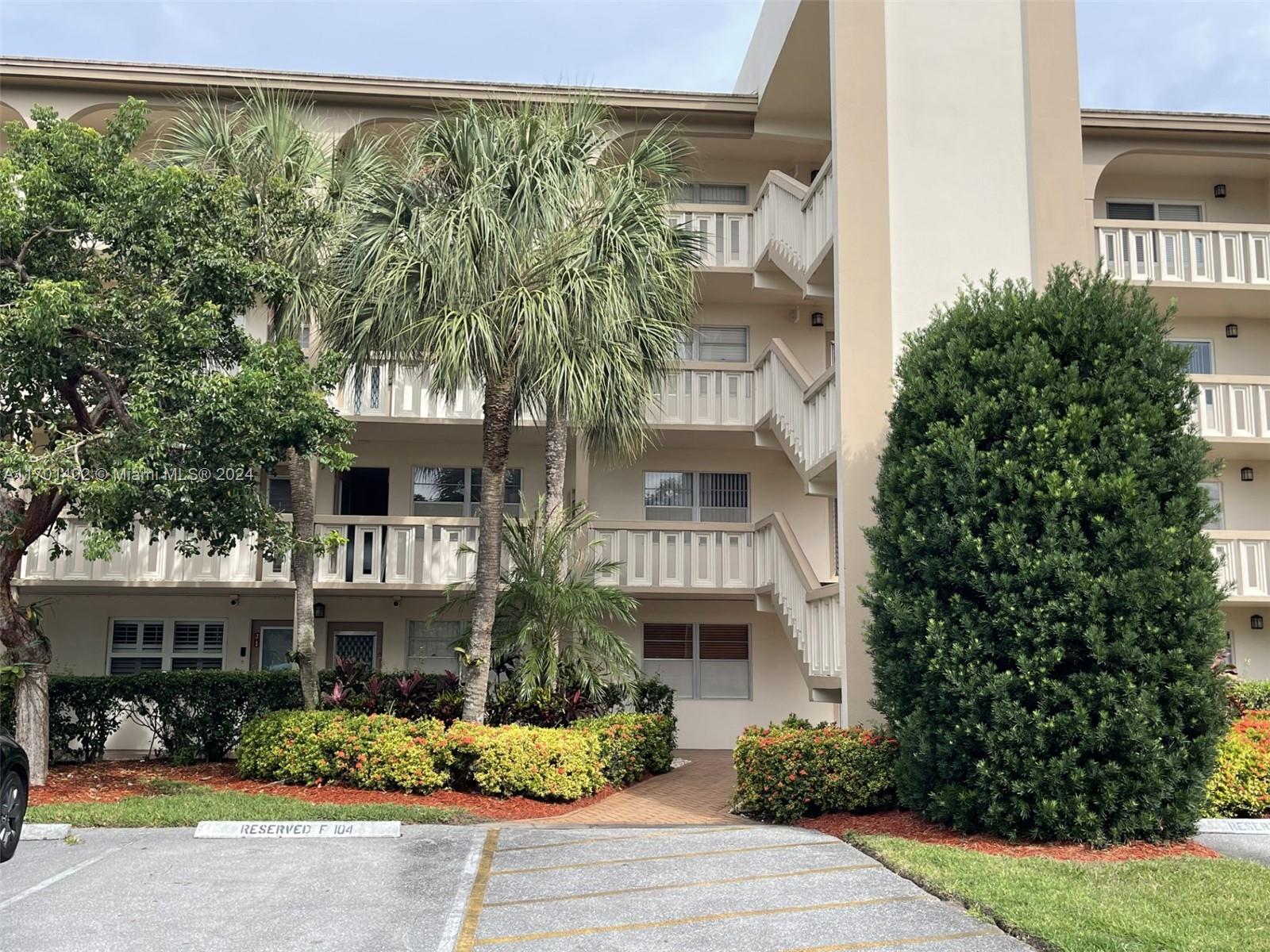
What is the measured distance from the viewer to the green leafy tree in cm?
1238

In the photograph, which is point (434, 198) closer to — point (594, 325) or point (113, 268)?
point (594, 325)

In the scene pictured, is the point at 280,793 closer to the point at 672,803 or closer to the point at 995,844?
the point at 672,803

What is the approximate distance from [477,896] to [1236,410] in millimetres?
14968

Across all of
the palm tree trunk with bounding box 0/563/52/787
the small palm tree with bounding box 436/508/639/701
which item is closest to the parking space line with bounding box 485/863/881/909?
the small palm tree with bounding box 436/508/639/701

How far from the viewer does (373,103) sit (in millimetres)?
19656

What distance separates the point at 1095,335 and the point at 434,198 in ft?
26.3

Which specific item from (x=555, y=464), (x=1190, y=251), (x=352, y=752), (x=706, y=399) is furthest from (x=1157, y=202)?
(x=352, y=752)

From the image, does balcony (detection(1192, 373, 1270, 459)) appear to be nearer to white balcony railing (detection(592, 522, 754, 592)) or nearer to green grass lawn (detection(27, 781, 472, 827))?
white balcony railing (detection(592, 522, 754, 592))

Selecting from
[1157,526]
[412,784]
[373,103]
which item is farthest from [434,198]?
[1157,526]

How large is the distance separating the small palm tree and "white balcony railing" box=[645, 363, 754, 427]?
3196mm

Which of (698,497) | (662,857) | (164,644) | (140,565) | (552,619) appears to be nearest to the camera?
(662,857)

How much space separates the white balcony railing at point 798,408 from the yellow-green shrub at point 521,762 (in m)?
4.64

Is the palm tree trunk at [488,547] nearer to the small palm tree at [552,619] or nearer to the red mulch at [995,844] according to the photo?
the small palm tree at [552,619]

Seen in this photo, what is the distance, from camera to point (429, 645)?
20.8 meters
